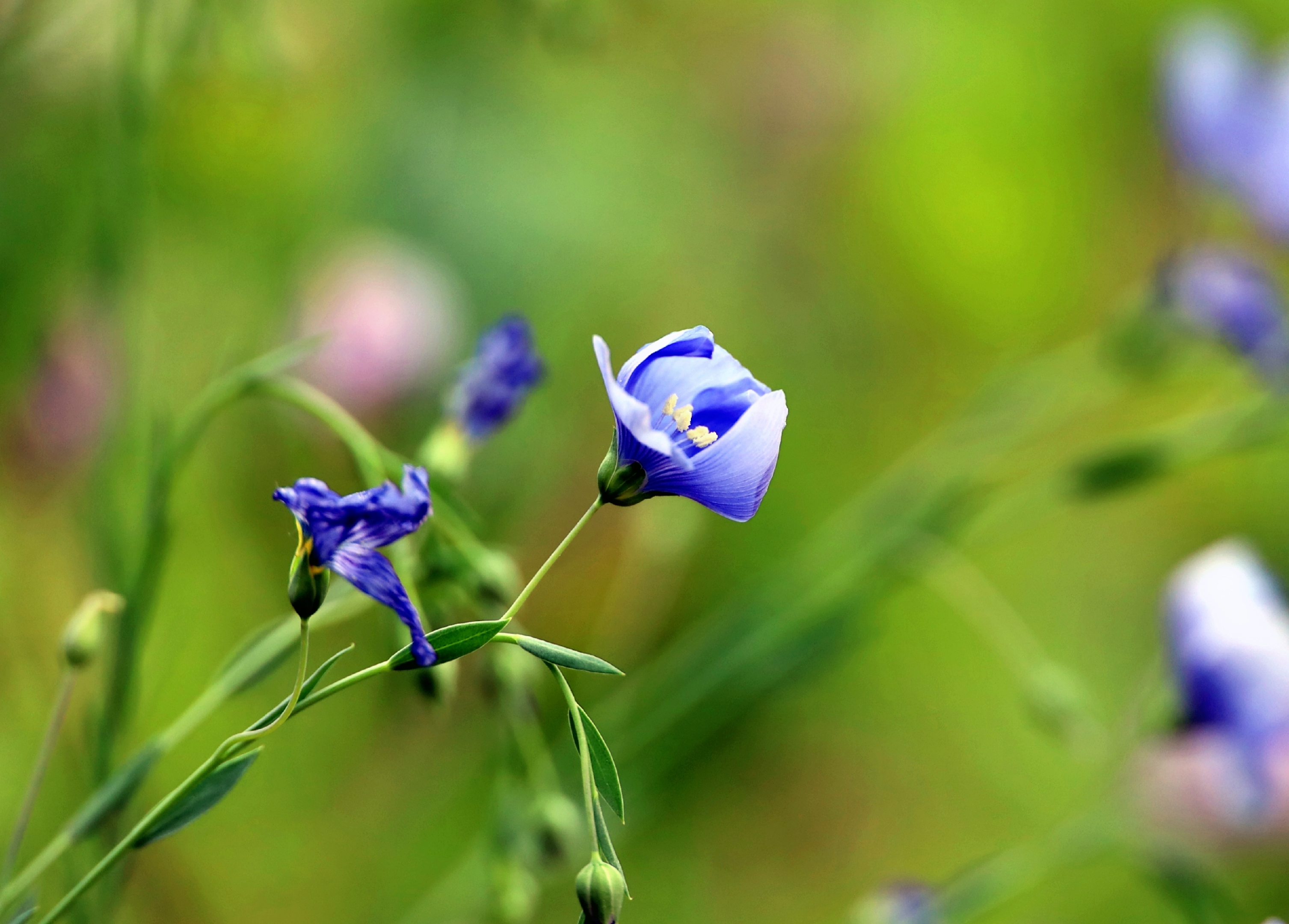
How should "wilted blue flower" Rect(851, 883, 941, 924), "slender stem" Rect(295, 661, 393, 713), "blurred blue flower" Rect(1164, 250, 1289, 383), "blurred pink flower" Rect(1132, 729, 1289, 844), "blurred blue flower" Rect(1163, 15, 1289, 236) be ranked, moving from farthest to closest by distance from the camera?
"blurred pink flower" Rect(1132, 729, 1289, 844)
"blurred blue flower" Rect(1163, 15, 1289, 236)
"blurred blue flower" Rect(1164, 250, 1289, 383)
"wilted blue flower" Rect(851, 883, 941, 924)
"slender stem" Rect(295, 661, 393, 713)

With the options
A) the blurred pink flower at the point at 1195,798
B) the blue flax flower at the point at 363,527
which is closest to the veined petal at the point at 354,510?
the blue flax flower at the point at 363,527

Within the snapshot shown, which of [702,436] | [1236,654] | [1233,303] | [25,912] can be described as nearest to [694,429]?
[702,436]

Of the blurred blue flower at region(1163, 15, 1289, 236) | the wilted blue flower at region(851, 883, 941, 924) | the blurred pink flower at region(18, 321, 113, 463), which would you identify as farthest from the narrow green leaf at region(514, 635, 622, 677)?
the blurred blue flower at region(1163, 15, 1289, 236)

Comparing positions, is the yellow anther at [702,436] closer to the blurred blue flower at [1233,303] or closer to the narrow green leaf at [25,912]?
the narrow green leaf at [25,912]

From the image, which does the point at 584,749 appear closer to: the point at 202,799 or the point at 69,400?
the point at 202,799

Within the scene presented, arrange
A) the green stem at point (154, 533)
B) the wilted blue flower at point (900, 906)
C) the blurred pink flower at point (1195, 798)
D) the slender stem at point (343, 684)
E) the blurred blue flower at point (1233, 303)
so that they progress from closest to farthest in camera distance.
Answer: the slender stem at point (343, 684)
the green stem at point (154, 533)
the wilted blue flower at point (900, 906)
the blurred blue flower at point (1233, 303)
the blurred pink flower at point (1195, 798)

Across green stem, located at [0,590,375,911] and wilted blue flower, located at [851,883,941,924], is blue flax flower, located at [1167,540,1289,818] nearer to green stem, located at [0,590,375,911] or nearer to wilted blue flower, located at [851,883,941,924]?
wilted blue flower, located at [851,883,941,924]

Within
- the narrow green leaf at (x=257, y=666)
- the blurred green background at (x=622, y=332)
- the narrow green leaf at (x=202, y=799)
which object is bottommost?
the blurred green background at (x=622, y=332)
